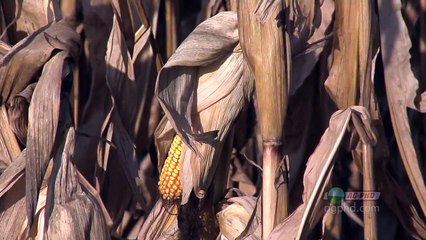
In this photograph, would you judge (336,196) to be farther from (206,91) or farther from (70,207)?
(70,207)

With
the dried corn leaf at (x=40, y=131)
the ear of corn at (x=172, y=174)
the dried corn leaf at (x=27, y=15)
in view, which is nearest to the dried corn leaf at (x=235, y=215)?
the ear of corn at (x=172, y=174)

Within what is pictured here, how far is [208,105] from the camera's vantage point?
1979 mm

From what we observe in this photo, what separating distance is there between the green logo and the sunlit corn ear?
0.22 meters

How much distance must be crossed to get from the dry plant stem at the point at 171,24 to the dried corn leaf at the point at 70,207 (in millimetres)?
324

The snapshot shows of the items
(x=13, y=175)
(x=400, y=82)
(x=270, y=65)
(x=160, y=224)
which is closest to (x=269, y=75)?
(x=270, y=65)

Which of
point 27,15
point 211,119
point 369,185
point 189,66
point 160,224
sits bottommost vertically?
point 160,224

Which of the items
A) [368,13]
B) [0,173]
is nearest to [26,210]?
[0,173]

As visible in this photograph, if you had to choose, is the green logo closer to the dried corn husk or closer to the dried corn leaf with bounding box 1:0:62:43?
the dried corn husk

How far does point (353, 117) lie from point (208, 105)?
0.97 ft

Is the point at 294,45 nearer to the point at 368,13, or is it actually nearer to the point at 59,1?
the point at 368,13

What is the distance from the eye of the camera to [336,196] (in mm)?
1985

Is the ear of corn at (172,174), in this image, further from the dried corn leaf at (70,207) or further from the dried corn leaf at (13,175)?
the dried corn leaf at (13,175)

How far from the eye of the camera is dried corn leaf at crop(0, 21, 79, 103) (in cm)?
203

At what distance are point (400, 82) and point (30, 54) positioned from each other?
68 centimetres
